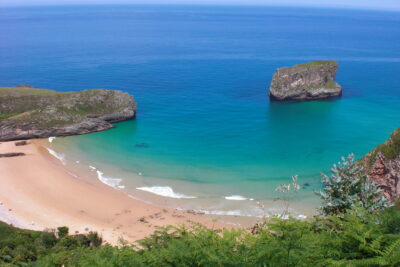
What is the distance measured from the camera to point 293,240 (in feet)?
44.5

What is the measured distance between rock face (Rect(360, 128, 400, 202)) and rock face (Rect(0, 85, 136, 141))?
4676 cm

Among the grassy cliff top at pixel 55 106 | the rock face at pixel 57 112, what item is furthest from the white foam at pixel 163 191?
the grassy cliff top at pixel 55 106

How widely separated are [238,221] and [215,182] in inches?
347

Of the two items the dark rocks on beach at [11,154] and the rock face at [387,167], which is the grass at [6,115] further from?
the rock face at [387,167]

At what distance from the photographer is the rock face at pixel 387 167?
25.4 meters

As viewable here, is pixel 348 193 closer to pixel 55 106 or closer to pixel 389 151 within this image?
pixel 389 151

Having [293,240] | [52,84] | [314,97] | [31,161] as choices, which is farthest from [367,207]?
[52,84]

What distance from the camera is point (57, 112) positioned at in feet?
206

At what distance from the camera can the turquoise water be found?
158 ft

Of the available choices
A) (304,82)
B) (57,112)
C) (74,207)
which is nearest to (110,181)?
(74,207)

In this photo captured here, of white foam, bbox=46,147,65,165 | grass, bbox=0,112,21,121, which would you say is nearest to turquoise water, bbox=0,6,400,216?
white foam, bbox=46,147,65,165

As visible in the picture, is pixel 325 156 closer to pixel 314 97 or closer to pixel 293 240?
pixel 314 97

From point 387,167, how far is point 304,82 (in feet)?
190

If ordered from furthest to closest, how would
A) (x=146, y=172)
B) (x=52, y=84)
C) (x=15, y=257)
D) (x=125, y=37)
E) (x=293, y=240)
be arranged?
(x=125, y=37) < (x=52, y=84) < (x=146, y=172) < (x=15, y=257) < (x=293, y=240)
